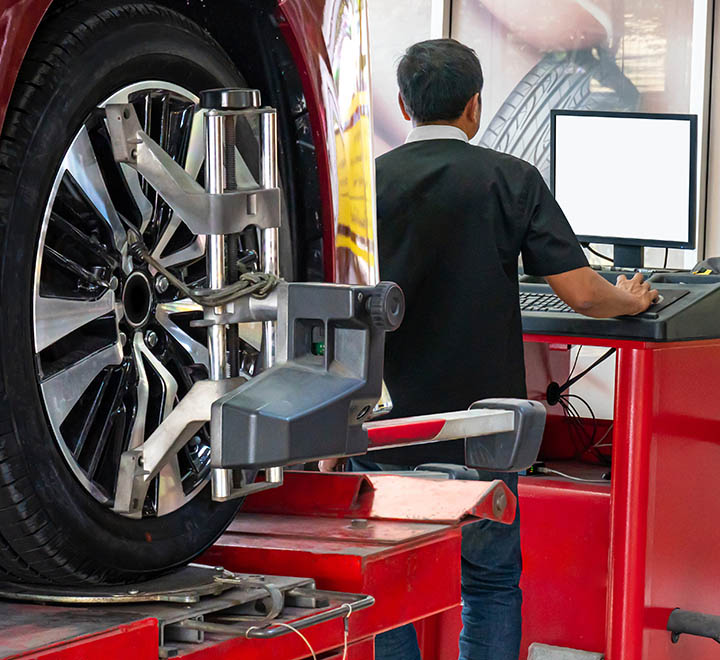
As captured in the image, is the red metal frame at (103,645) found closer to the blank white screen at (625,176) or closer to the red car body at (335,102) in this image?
the red car body at (335,102)

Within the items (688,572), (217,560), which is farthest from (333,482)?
(688,572)

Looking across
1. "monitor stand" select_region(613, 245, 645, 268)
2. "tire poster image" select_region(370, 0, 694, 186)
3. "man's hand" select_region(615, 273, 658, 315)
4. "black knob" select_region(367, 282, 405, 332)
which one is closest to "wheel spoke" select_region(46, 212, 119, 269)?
"black knob" select_region(367, 282, 405, 332)

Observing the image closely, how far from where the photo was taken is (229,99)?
117 centimetres

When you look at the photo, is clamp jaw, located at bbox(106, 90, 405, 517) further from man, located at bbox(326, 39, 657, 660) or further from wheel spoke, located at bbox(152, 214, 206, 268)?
man, located at bbox(326, 39, 657, 660)

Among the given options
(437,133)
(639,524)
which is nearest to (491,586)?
(639,524)

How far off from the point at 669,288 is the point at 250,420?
2145 millimetres

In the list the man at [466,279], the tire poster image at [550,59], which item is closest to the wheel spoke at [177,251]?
the man at [466,279]

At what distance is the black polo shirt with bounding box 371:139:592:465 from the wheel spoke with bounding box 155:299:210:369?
1264 mm

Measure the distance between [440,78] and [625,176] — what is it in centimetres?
99

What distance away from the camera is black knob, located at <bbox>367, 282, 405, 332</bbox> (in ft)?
3.53

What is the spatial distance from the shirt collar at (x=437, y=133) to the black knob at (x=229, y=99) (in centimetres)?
150

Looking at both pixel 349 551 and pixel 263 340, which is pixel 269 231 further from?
pixel 349 551

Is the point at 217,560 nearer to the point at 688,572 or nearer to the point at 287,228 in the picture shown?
the point at 287,228

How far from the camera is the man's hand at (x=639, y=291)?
9.08 ft
